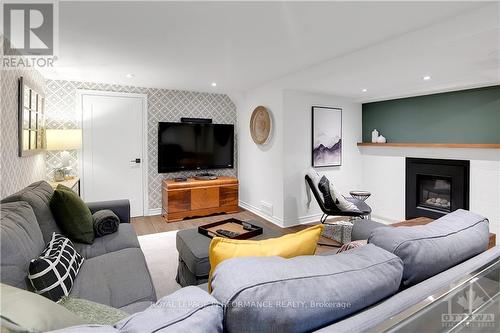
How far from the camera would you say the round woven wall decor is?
14.8 feet

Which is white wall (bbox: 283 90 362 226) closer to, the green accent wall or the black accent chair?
the black accent chair

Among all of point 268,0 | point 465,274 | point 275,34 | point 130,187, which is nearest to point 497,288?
point 465,274

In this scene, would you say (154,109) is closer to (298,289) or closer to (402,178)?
(402,178)

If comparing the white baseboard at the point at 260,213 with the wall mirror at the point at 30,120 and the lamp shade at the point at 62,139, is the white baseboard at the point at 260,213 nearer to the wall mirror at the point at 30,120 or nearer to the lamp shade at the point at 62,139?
the lamp shade at the point at 62,139

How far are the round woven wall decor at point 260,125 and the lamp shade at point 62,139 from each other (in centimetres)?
269

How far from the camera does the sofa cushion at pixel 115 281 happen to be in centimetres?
147

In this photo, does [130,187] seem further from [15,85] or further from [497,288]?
[497,288]

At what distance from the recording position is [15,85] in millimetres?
2686

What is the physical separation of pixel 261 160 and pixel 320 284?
13.1 ft

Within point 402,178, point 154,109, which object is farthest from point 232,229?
point 402,178

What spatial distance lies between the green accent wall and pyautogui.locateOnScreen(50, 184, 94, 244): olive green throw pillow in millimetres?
4633

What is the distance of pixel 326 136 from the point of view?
464 centimetres

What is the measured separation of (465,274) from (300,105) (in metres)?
3.57

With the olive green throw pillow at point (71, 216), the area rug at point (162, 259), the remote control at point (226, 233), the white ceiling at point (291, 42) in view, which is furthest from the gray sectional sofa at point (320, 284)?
the white ceiling at point (291, 42)
